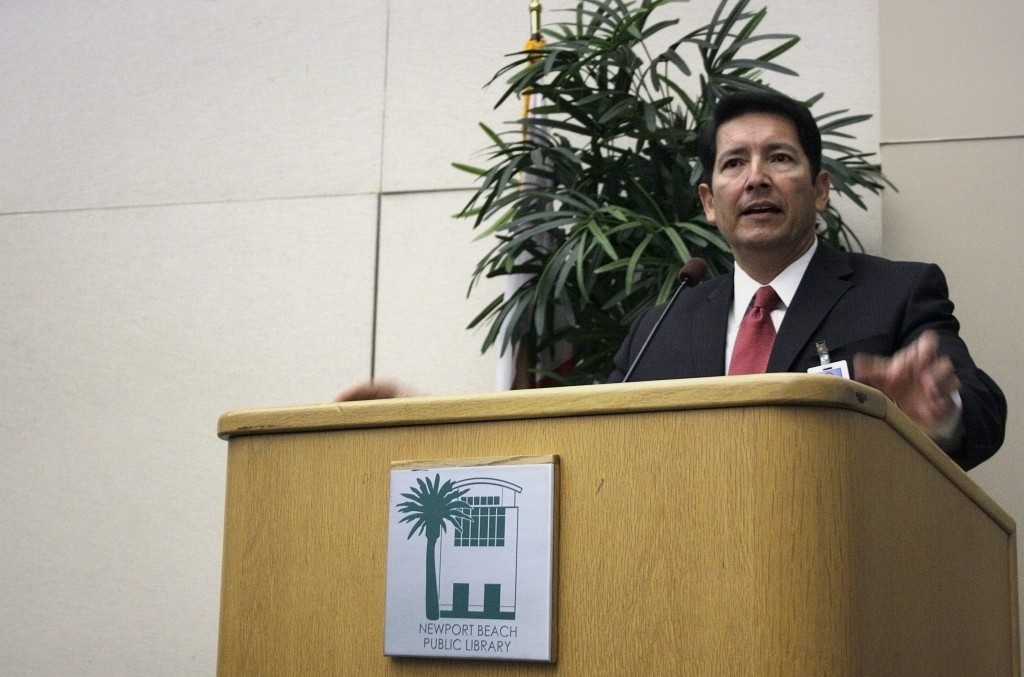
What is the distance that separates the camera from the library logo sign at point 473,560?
4.33ft

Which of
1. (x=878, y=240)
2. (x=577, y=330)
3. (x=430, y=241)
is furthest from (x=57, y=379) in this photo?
(x=878, y=240)

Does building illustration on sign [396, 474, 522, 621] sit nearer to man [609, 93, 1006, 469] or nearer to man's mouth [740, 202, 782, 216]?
man [609, 93, 1006, 469]

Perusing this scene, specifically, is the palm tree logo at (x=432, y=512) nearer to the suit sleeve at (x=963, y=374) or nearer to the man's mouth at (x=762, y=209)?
the suit sleeve at (x=963, y=374)

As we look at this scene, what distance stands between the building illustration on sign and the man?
0.52 m

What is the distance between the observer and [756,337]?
6.81 ft

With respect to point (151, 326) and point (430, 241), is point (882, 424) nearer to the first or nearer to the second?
point (430, 241)

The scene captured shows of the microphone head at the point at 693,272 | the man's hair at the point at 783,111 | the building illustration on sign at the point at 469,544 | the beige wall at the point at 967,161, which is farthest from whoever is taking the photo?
the beige wall at the point at 967,161

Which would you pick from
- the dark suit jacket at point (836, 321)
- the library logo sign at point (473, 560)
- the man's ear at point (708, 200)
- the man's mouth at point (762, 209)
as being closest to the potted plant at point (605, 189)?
the man's ear at point (708, 200)

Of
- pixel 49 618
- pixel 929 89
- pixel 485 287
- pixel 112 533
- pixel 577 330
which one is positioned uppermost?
pixel 929 89

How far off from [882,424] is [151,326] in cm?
302

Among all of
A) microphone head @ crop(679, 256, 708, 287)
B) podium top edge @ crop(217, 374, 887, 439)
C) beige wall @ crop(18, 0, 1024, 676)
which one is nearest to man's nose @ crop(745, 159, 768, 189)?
microphone head @ crop(679, 256, 708, 287)

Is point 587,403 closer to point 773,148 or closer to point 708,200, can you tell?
point 773,148

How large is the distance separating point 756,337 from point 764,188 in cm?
34

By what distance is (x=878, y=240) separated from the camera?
330 centimetres
